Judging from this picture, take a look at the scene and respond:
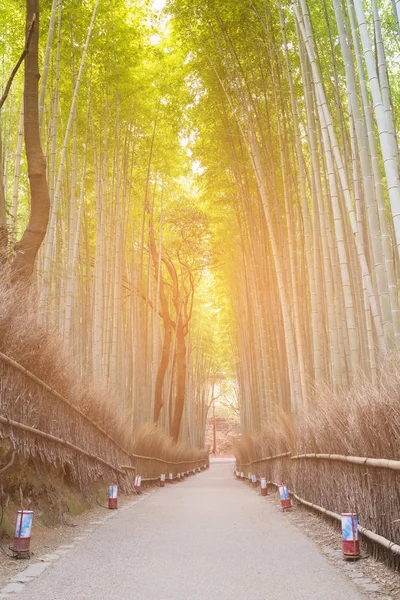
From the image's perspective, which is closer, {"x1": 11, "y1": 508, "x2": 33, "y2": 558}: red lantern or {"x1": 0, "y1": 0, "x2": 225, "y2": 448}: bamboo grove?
{"x1": 11, "y1": 508, "x2": 33, "y2": 558}: red lantern

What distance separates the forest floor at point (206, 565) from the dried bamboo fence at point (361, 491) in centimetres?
12

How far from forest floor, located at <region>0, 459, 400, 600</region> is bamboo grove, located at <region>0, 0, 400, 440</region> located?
43.3 inches

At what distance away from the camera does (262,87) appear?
6.52 metres

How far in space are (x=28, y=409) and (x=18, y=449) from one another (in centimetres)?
29

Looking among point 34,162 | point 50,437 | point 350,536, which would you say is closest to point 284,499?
point 50,437

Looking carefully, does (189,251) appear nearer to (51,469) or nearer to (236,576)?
(51,469)

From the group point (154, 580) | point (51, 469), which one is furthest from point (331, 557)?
point (51, 469)

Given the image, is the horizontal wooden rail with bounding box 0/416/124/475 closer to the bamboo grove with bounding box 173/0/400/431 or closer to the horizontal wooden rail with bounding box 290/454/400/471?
the horizontal wooden rail with bounding box 290/454/400/471

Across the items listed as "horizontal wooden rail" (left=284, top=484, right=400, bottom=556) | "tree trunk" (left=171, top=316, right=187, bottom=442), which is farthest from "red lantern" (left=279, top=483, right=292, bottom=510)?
"tree trunk" (left=171, top=316, right=187, bottom=442)

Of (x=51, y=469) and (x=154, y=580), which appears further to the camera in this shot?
(x=51, y=469)

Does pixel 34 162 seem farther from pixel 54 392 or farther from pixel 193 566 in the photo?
Answer: pixel 193 566

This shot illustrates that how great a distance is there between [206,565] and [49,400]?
5.37 feet

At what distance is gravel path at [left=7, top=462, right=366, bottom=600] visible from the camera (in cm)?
191

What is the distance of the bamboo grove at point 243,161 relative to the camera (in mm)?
4012
